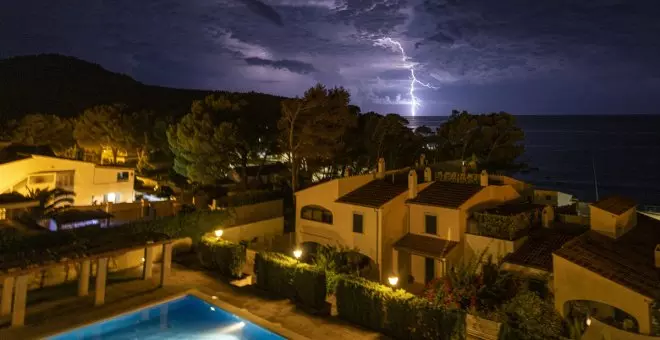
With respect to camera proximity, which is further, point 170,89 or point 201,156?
point 170,89

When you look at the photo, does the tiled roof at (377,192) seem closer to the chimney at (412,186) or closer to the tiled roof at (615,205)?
the chimney at (412,186)

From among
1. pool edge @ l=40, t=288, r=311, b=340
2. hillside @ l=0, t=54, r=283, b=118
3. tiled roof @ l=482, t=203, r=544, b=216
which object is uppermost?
hillside @ l=0, t=54, r=283, b=118

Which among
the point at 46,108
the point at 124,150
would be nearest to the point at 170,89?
the point at 46,108

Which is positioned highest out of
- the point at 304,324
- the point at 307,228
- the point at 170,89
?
the point at 170,89

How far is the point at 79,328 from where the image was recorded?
45.8 feet

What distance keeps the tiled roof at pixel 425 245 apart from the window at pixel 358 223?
1881mm

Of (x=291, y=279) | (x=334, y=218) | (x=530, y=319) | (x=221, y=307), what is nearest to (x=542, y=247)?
(x=530, y=319)

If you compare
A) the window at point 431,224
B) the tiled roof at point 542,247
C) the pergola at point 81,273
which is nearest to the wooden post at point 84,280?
the pergola at point 81,273

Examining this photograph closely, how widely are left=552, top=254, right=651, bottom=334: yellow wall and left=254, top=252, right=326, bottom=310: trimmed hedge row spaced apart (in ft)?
25.4

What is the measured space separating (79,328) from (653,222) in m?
21.6

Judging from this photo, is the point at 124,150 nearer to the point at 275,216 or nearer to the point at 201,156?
the point at 201,156

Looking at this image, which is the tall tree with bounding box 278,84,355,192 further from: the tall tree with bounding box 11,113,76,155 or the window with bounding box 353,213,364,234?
the tall tree with bounding box 11,113,76,155

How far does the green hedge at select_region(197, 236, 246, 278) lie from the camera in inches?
747

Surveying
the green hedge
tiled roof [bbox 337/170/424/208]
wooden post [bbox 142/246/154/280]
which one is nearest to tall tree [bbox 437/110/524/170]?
tiled roof [bbox 337/170/424/208]
